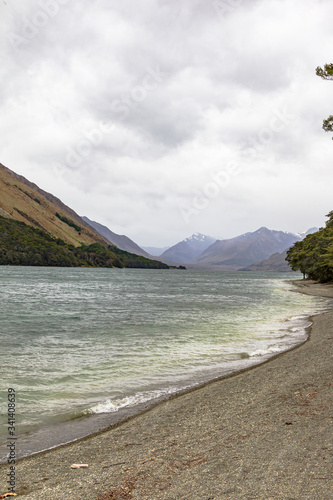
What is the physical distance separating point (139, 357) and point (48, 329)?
14.8 m

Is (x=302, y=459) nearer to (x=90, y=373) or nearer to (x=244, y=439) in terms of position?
(x=244, y=439)

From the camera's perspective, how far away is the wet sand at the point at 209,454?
236 inches

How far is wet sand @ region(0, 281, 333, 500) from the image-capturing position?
19.6 ft

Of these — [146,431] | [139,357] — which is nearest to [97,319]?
[139,357]

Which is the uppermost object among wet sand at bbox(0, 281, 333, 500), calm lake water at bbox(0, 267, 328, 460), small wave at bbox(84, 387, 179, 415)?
wet sand at bbox(0, 281, 333, 500)

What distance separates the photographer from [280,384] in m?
12.6

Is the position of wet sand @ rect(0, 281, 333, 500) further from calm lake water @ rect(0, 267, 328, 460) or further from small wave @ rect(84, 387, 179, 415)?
calm lake water @ rect(0, 267, 328, 460)

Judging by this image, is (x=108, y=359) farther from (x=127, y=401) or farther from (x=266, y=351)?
(x=266, y=351)

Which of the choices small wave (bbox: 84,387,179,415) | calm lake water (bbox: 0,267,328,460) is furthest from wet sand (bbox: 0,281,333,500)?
calm lake water (bbox: 0,267,328,460)

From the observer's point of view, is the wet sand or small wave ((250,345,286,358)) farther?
small wave ((250,345,286,358))

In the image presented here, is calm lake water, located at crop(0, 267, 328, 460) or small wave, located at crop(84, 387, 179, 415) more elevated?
small wave, located at crop(84, 387, 179, 415)

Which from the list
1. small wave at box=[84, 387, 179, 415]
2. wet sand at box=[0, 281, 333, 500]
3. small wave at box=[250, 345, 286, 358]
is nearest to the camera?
wet sand at box=[0, 281, 333, 500]

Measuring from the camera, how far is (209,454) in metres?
7.39

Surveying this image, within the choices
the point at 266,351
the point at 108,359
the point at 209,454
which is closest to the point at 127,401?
the point at 209,454
